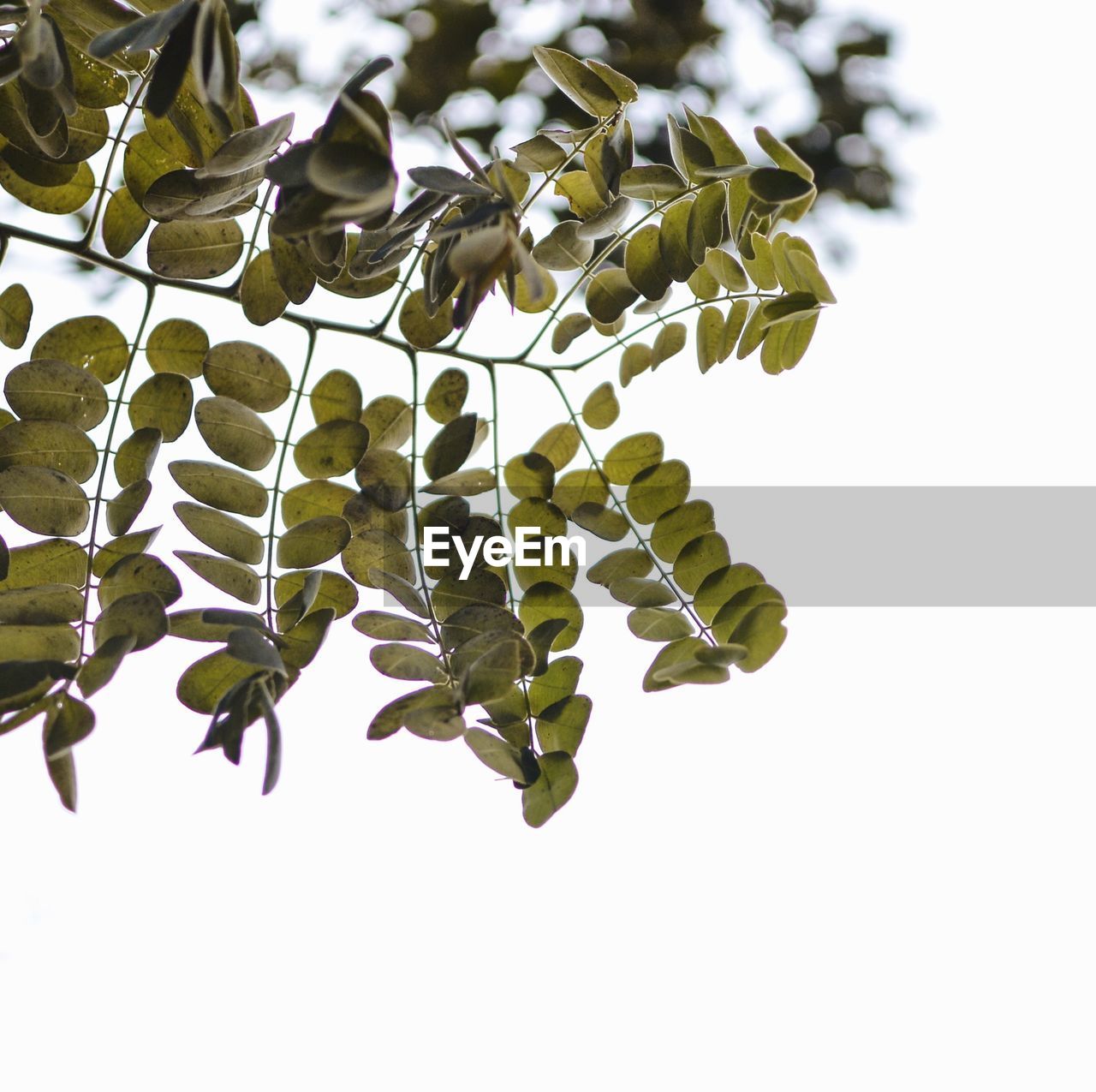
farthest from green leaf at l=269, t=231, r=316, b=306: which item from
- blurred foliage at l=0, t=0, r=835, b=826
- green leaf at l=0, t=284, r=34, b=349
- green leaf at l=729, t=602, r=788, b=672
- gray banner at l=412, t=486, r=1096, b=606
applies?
gray banner at l=412, t=486, r=1096, b=606

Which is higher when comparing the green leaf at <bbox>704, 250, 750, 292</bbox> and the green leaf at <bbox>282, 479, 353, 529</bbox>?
the green leaf at <bbox>704, 250, 750, 292</bbox>

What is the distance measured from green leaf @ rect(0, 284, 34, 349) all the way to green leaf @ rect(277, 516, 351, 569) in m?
0.13

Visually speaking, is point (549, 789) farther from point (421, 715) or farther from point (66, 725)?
point (66, 725)

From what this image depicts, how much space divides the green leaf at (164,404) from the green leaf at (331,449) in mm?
45

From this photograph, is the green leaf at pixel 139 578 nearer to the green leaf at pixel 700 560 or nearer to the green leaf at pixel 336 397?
the green leaf at pixel 336 397

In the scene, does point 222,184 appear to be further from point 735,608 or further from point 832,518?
point 832,518

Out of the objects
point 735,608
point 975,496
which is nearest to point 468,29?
point 975,496

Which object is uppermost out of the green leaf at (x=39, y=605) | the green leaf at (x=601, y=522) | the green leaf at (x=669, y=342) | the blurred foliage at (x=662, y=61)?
the blurred foliage at (x=662, y=61)

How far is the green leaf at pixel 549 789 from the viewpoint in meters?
0.41

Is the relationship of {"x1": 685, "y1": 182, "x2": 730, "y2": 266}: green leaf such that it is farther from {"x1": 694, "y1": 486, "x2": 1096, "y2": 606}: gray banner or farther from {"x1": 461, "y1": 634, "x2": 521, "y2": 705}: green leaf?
{"x1": 694, "y1": 486, "x2": 1096, "y2": 606}: gray banner

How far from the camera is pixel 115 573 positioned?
14.5 inches

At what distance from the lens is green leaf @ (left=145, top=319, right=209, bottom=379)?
439 mm

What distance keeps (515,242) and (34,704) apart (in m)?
0.20

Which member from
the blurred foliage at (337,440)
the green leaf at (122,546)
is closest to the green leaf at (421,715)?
the blurred foliage at (337,440)
